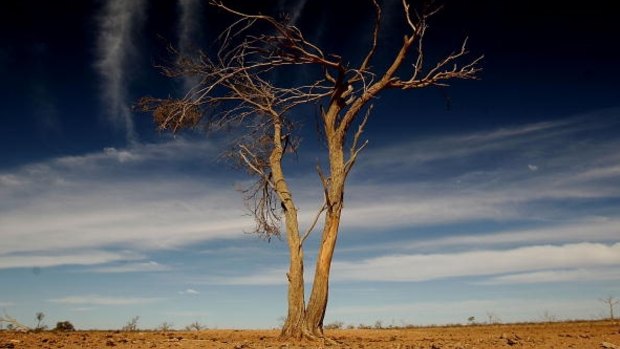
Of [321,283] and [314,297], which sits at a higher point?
[321,283]

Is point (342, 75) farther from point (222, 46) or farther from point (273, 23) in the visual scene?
point (222, 46)

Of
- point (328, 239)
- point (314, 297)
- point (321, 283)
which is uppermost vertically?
point (328, 239)

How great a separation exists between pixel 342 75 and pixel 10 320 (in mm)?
9940

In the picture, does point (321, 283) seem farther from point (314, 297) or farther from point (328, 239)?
point (328, 239)

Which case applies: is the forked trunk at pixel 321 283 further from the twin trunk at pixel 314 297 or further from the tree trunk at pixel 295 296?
the tree trunk at pixel 295 296

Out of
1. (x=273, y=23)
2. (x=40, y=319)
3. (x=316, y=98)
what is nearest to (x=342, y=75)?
(x=316, y=98)

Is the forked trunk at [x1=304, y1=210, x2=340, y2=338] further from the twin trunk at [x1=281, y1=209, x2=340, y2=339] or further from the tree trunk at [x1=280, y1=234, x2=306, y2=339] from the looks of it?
the tree trunk at [x1=280, y1=234, x2=306, y2=339]

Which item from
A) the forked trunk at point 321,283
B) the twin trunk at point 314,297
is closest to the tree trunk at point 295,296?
the twin trunk at point 314,297

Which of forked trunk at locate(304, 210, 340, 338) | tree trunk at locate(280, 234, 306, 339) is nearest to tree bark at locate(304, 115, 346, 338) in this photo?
forked trunk at locate(304, 210, 340, 338)

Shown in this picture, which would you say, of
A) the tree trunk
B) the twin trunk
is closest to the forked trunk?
the twin trunk

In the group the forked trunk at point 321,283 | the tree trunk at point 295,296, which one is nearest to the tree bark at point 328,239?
the forked trunk at point 321,283

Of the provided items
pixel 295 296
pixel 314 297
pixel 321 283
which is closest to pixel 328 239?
pixel 321 283

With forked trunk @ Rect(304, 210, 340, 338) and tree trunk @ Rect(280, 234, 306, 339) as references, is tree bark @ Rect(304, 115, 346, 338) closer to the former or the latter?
forked trunk @ Rect(304, 210, 340, 338)

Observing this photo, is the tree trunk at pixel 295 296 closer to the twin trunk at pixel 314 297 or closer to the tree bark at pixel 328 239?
the twin trunk at pixel 314 297
